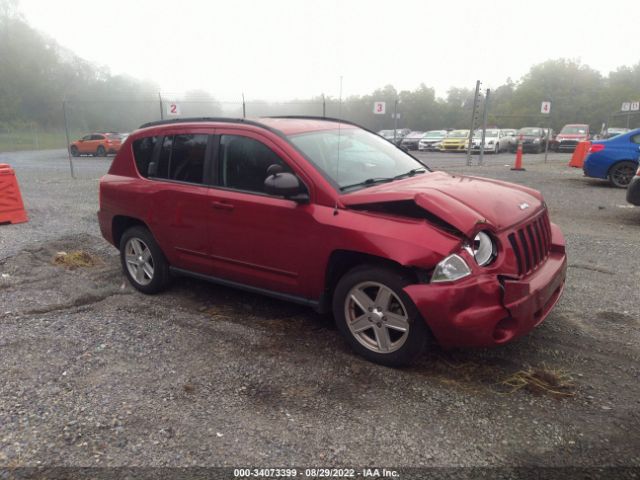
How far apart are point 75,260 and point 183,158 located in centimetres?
253

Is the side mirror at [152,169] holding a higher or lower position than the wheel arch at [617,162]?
higher

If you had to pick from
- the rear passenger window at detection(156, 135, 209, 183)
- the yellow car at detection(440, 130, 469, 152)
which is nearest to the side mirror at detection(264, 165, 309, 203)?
the rear passenger window at detection(156, 135, 209, 183)

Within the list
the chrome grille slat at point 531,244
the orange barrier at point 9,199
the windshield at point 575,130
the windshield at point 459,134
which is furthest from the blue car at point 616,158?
the windshield at point 575,130

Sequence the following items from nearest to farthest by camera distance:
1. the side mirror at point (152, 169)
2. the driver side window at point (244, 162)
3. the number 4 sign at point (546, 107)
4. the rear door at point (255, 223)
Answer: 1. the rear door at point (255, 223)
2. the driver side window at point (244, 162)
3. the side mirror at point (152, 169)
4. the number 4 sign at point (546, 107)

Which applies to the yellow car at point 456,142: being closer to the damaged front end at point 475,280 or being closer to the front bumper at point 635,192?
the front bumper at point 635,192

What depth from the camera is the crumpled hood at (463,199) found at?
3.29 m

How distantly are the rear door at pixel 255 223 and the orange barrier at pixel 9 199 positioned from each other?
5829mm

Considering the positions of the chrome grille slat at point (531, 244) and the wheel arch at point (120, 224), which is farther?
the wheel arch at point (120, 224)

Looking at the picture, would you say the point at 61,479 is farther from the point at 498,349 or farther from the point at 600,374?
the point at 600,374

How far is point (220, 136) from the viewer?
4.44 metres

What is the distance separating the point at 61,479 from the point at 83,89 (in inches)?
2124

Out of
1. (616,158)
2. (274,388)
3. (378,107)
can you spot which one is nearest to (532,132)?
(378,107)

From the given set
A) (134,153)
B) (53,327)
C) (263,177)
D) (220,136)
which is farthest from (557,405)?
Answer: (134,153)

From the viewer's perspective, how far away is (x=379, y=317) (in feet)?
11.6
